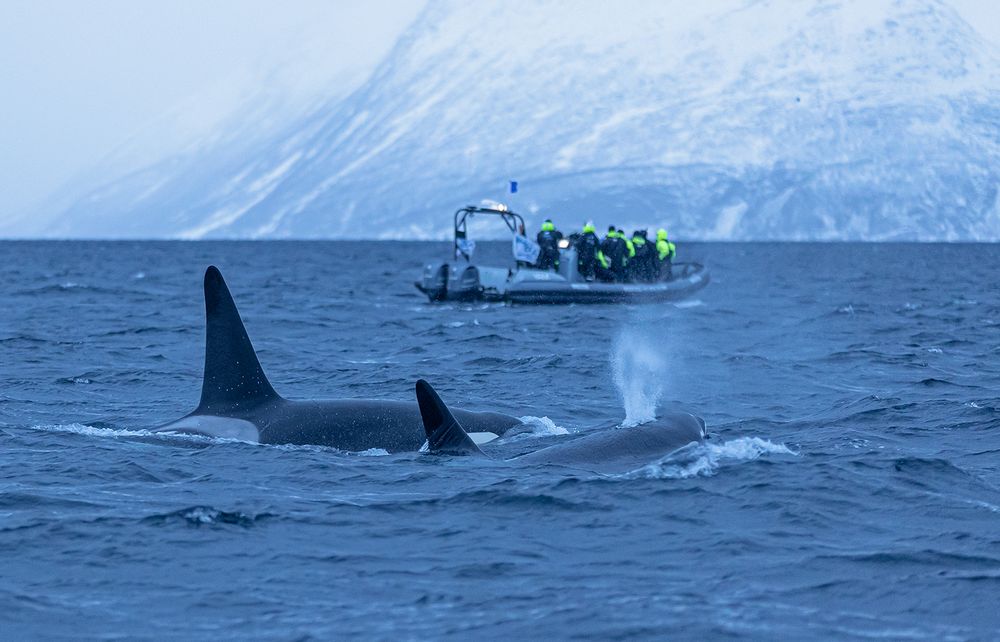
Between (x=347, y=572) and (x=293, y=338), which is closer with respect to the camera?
(x=347, y=572)

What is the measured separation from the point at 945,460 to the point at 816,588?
4.55 m

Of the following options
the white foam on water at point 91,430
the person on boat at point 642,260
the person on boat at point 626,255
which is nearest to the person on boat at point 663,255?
the person on boat at point 642,260

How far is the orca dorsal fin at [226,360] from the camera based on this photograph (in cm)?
1309

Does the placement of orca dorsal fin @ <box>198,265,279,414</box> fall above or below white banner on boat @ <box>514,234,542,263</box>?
below

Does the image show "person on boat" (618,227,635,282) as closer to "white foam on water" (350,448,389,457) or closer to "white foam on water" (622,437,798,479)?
"white foam on water" (622,437,798,479)

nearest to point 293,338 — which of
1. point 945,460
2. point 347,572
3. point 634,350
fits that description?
point 634,350

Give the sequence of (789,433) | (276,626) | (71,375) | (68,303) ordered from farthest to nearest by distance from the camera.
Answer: (68,303) → (71,375) → (789,433) → (276,626)

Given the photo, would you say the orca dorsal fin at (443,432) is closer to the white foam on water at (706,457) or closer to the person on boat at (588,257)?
the white foam on water at (706,457)

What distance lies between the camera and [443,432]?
39.4 feet

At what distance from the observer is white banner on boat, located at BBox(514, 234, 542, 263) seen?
37.7 metres

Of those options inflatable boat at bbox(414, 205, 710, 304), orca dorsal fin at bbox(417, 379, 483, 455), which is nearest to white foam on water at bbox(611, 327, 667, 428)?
orca dorsal fin at bbox(417, 379, 483, 455)

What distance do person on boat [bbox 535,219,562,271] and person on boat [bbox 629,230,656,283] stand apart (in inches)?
86.4

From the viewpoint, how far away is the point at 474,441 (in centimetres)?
1297

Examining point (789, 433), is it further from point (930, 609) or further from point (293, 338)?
point (293, 338)
